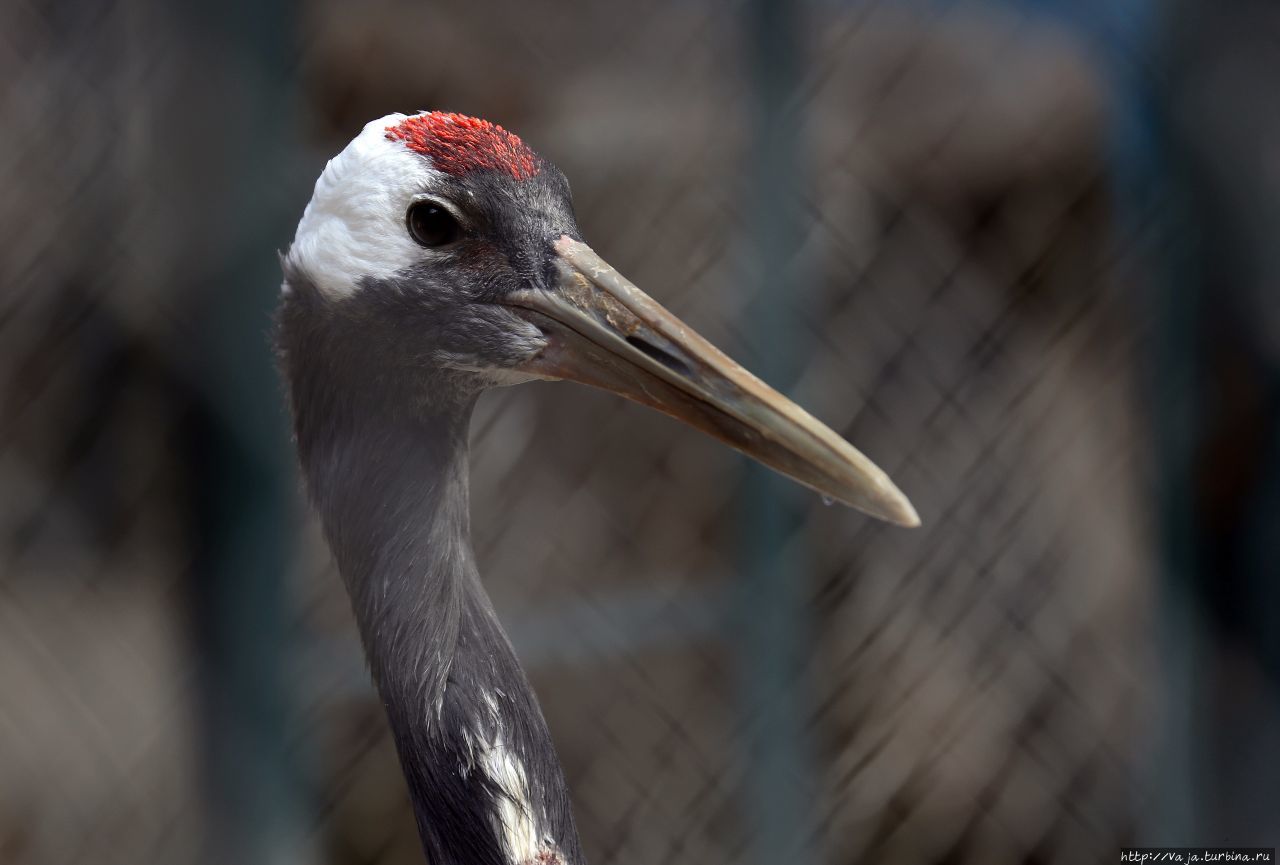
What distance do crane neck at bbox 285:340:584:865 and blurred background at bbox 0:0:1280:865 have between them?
1.91ft

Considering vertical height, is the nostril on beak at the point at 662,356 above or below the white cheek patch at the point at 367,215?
above

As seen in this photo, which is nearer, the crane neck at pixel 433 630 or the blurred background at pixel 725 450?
the crane neck at pixel 433 630

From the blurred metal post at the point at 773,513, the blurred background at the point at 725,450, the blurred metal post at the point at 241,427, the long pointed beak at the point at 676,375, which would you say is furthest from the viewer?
the blurred metal post at the point at 773,513

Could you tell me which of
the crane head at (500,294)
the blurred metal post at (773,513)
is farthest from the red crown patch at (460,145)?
the blurred metal post at (773,513)

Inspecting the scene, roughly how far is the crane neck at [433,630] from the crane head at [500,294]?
70 mm

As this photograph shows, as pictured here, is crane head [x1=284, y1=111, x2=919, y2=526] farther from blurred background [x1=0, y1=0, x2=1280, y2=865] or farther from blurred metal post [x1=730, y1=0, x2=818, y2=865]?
blurred metal post [x1=730, y1=0, x2=818, y2=865]

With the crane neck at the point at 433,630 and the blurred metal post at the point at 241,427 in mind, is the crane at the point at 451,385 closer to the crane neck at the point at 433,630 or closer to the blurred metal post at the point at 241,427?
the crane neck at the point at 433,630

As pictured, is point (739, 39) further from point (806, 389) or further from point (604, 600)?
point (604, 600)

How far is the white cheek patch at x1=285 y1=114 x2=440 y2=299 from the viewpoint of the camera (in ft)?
3.57

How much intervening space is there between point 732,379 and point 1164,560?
4.63ft

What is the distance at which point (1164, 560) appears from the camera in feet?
7.23

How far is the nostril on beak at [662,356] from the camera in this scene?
1.10 m

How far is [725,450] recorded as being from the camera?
242 centimetres

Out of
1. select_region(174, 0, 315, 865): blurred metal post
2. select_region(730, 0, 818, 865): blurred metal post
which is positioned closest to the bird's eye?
select_region(174, 0, 315, 865): blurred metal post
